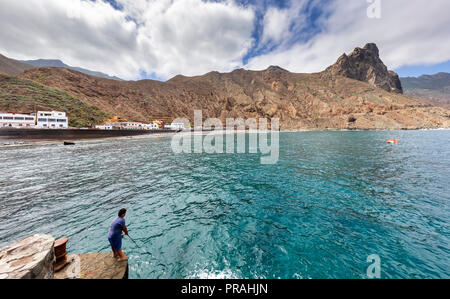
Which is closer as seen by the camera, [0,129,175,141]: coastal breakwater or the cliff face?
[0,129,175,141]: coastal breakwater

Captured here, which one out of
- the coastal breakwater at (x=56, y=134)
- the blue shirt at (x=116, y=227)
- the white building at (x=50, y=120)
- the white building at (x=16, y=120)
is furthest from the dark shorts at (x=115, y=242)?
the white building at (x=16, y=120)

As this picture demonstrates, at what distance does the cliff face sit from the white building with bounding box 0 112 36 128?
47.6 metres

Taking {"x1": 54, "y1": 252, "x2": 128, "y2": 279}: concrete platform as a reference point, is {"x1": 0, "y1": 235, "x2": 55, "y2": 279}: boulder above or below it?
above

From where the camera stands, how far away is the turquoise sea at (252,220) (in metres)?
6.46

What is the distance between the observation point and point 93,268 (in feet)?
17.2

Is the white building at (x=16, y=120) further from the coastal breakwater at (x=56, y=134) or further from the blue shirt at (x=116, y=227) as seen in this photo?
the blue shirt at (x=116, y=227)

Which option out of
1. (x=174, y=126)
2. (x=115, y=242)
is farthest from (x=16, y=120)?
(x=115, y=242)

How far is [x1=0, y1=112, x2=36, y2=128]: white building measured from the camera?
183 feet

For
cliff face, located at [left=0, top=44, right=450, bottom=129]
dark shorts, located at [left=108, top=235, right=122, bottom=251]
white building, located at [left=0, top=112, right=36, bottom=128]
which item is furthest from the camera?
cliff face, located at [left=0, top=44, right=450, bottom=129]

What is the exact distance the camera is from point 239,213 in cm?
1044

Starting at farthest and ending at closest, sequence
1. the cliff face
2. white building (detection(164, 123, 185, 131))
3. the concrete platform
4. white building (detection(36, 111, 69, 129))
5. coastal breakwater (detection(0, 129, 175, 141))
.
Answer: the cliff face → white building (detection(164, 123, 185, 131)) → white building (detection(36, 111, 69, 129)) → coastal breakwater (detection(0, 129, 175, 141)) → the concrete platform

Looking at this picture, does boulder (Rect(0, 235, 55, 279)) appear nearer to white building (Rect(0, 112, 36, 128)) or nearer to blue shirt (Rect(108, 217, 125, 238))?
blue shirt (Rect(108, 217, 125, 238))

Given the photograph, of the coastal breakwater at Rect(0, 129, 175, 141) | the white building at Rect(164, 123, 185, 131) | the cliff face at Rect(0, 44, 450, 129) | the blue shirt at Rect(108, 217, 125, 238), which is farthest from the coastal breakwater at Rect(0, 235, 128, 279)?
the cliff face at Rect(0, 44, 450, 129)
